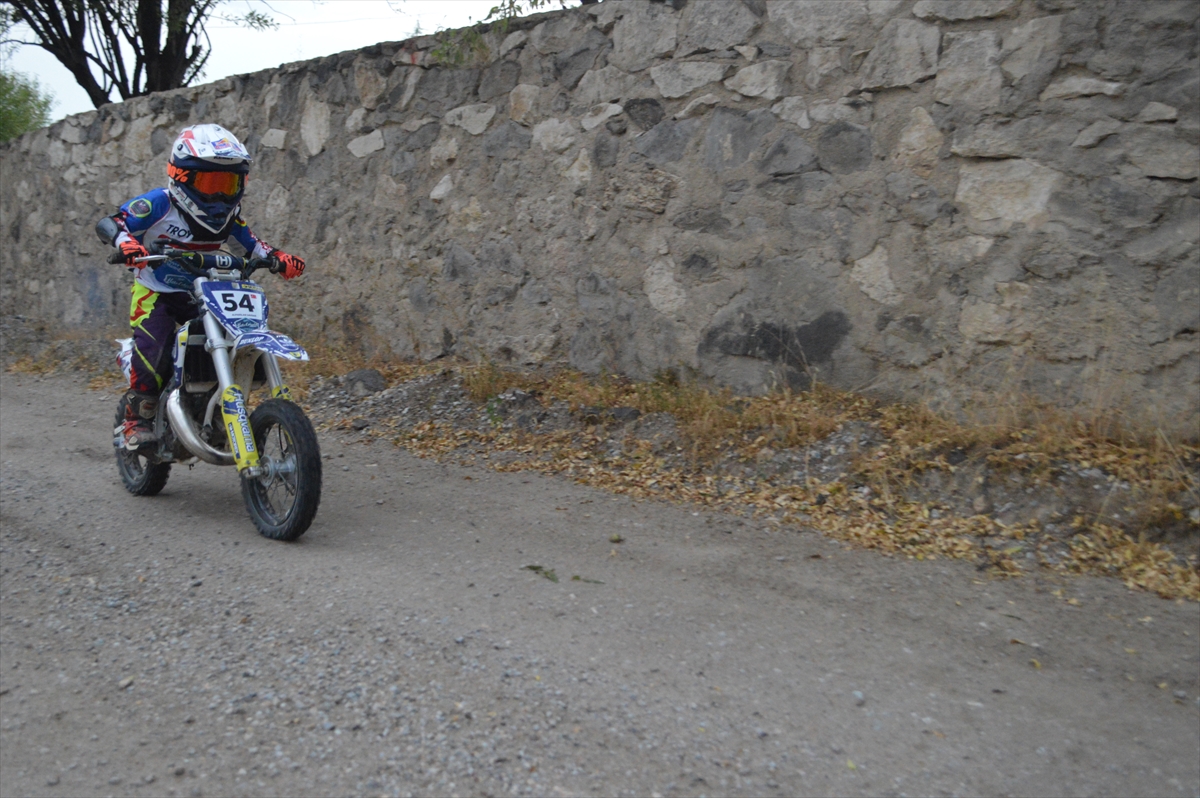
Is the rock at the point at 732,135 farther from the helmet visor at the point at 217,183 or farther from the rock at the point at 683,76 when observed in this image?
the helmet visor at the point at 217,183

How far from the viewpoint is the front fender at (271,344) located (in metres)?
4.20

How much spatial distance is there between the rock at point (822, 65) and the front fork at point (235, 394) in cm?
323

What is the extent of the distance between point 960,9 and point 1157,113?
109 cm

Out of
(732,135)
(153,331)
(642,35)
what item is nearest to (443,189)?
(642,35)

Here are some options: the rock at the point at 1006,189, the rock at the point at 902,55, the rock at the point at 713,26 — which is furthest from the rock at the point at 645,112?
the rock at the point at 1006,189

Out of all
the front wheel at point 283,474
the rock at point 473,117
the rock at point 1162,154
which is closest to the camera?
the front wheel at point 283,474

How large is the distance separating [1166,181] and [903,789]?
328 centimetres

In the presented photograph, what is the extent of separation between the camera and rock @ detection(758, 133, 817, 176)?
5430mm

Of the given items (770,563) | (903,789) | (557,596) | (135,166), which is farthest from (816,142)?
(135,166)

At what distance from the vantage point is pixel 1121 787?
100 inches

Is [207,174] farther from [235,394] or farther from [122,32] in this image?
[122,32]

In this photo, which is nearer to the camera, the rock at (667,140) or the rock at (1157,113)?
the rock at (1157,113)

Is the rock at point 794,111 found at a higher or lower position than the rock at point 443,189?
higher

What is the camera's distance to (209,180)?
182 inches
